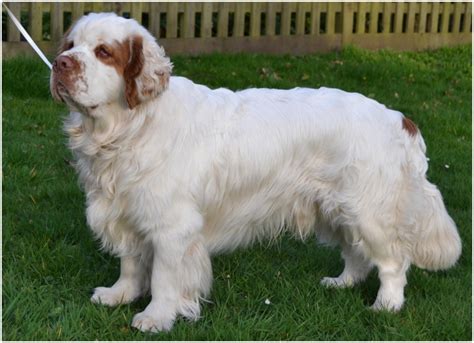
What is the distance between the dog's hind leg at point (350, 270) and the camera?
15.1 feet

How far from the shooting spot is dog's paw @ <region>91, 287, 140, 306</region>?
4.23 m

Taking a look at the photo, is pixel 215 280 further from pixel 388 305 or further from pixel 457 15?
pixel 457 15

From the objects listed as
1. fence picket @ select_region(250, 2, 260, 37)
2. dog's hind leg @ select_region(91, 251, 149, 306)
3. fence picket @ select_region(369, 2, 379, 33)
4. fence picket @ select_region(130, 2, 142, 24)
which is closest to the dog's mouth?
dog's hind leg @ select_region(91, 251, 149, 306)

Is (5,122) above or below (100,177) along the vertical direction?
below

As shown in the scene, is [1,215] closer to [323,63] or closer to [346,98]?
[346,98]

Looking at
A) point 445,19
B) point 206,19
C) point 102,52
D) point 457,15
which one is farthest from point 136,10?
point 102,52

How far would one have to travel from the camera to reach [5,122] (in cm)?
692

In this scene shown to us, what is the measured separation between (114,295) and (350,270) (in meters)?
1.35

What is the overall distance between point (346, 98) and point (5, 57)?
540 centimetres

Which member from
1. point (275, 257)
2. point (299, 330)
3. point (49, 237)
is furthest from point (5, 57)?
point (299, 330)

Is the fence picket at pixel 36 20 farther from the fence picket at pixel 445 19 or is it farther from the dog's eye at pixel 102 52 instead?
the fence picket at pixel 445 19

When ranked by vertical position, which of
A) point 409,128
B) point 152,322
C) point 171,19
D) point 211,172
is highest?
point 409,128

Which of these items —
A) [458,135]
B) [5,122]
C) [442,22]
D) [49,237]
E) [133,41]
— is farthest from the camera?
[442,22]

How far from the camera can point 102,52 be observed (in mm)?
3732
